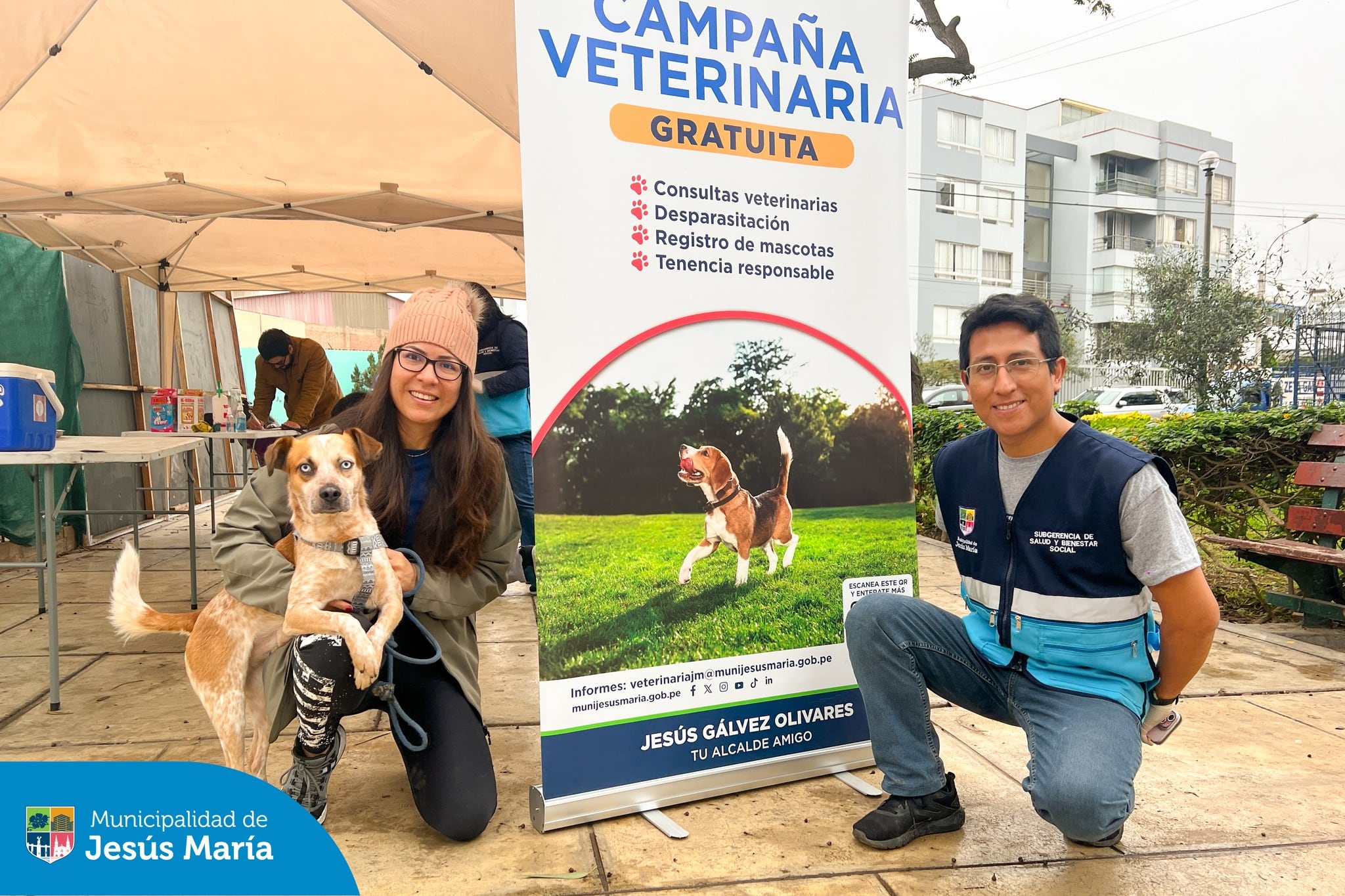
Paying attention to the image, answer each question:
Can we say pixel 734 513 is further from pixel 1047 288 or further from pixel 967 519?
pixel 1047 288

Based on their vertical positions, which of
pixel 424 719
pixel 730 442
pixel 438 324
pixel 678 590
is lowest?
pixel 424 719

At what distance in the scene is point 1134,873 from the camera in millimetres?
2158

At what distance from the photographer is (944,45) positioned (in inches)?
304

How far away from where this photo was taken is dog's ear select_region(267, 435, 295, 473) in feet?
6.95

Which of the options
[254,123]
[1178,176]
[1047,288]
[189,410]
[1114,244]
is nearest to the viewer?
[254,123]

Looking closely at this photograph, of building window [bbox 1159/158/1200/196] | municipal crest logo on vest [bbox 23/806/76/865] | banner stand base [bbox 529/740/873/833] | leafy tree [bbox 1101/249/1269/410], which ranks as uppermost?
building window [bbox 1159/158/1200/196]

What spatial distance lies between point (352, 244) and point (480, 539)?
586 centimetres

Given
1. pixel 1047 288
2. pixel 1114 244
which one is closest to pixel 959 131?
pixel 1047 288

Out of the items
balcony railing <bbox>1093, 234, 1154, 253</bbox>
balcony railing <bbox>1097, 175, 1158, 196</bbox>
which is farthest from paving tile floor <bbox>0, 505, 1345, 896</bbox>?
balcony railing <bbox>1097, 175, 1158, 196</bbox>

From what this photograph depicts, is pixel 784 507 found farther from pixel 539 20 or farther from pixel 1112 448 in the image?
pixel 539 20

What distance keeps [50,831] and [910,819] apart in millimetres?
1976

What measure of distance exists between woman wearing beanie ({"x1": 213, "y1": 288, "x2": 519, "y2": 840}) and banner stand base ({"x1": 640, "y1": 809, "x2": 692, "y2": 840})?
46cm

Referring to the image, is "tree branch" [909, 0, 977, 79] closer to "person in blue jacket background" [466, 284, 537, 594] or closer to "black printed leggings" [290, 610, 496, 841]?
"person in blue jacket background" [466, 284, 537, 594]

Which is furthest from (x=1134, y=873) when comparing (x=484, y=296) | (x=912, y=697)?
(x=484, y=296)
